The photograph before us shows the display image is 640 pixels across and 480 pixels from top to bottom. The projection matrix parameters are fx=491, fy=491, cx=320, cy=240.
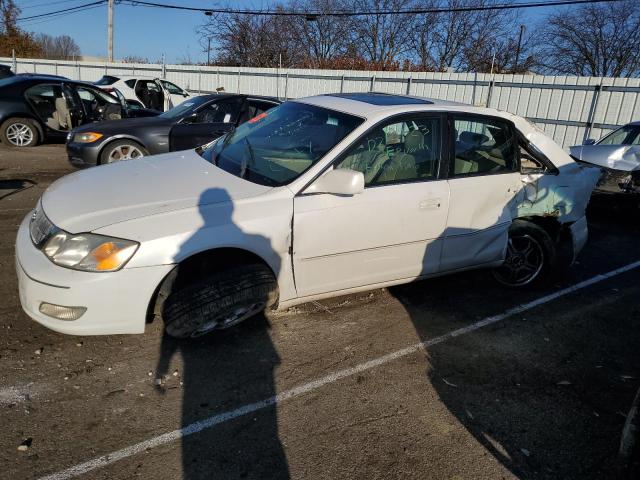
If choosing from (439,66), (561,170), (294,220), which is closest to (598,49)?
(439,66)

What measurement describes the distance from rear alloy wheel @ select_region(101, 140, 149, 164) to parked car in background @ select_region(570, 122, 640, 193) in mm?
Answer: 6981

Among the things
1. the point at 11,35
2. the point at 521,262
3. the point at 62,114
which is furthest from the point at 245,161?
the point at 11,35

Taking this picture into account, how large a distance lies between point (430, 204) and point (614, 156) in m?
5.14

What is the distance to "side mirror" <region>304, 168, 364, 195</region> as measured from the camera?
3.21m

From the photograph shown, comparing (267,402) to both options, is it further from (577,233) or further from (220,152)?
(577,233)

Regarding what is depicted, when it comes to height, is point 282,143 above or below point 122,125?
above

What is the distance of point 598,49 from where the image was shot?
3153 cm

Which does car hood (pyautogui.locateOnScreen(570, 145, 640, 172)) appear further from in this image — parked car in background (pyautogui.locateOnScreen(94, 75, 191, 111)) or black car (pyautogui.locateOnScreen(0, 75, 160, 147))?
parked car in background (pyautogui.locateOnScreen(94, 75, 191, 111))

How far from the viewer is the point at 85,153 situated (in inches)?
301

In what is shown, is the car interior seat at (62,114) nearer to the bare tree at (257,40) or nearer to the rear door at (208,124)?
the rear door at (208,124)

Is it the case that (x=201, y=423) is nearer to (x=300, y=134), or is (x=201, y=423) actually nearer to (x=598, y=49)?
(x=300, y=134)

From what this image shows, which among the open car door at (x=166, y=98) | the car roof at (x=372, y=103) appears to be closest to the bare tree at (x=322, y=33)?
the open car door at (x=166, y=98)

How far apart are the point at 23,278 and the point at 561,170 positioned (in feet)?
14.4

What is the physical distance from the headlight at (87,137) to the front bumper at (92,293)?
5.18 m
